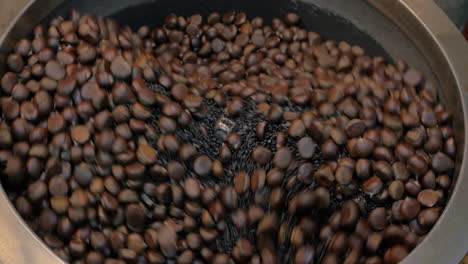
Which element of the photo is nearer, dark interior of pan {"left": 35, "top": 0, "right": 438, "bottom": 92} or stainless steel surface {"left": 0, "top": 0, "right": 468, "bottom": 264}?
stainless steel surface {"left": 0, "top": 0, "right": 468, "bottom": 264}

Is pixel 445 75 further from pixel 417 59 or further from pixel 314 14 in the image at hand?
pixel 314 14

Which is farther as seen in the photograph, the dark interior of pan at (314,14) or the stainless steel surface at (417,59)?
the dark interior of pan at (314,14)

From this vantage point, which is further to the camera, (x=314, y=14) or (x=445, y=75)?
(x=314, y=14)

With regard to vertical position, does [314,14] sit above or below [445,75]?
below

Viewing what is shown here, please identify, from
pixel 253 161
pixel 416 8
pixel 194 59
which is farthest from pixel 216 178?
pixel 416 8

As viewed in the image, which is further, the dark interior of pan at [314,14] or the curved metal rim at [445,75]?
the dark interior of pan at [314,14]

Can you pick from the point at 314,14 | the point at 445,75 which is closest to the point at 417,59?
the point at 445,75

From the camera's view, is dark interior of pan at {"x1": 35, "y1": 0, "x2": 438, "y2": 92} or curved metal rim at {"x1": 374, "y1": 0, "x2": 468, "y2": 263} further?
dark interior of pan at {"x1": 35, "y1": 0, "x2": 438, "y2": 92}

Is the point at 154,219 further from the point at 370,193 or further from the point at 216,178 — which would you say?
the point at 370,193
